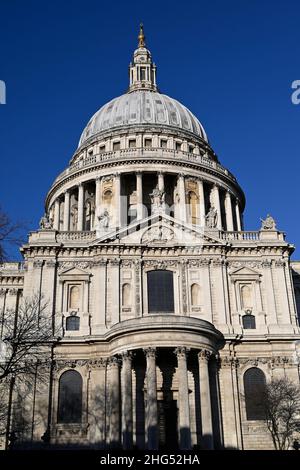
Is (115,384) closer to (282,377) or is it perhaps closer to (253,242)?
(282,377)

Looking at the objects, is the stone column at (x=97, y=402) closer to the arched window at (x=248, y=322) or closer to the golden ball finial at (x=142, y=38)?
the arched window at (x=248, y=322)

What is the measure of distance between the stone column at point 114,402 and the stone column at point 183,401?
4.25 metres

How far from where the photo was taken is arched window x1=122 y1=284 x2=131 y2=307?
4434 centimetres

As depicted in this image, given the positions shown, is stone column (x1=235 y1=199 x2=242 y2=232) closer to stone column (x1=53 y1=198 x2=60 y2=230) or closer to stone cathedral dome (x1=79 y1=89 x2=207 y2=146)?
stone cathedral dome (x1=79 y1=89 x2=207 y2=146)

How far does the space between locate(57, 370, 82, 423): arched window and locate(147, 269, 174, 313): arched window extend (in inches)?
289

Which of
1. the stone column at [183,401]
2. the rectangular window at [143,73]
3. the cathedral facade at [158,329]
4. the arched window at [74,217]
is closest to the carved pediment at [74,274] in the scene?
the cathedral facade at [158,329]

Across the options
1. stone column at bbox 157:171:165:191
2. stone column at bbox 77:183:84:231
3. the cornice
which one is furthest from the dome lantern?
stone column at bbox 77:183:84:231

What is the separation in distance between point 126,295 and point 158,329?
20.5ft

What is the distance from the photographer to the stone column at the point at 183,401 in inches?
1427

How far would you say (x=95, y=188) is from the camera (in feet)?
202

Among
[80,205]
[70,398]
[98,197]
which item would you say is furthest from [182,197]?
[70,398]

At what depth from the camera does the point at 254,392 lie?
42281mm

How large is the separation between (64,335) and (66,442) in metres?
7.41
